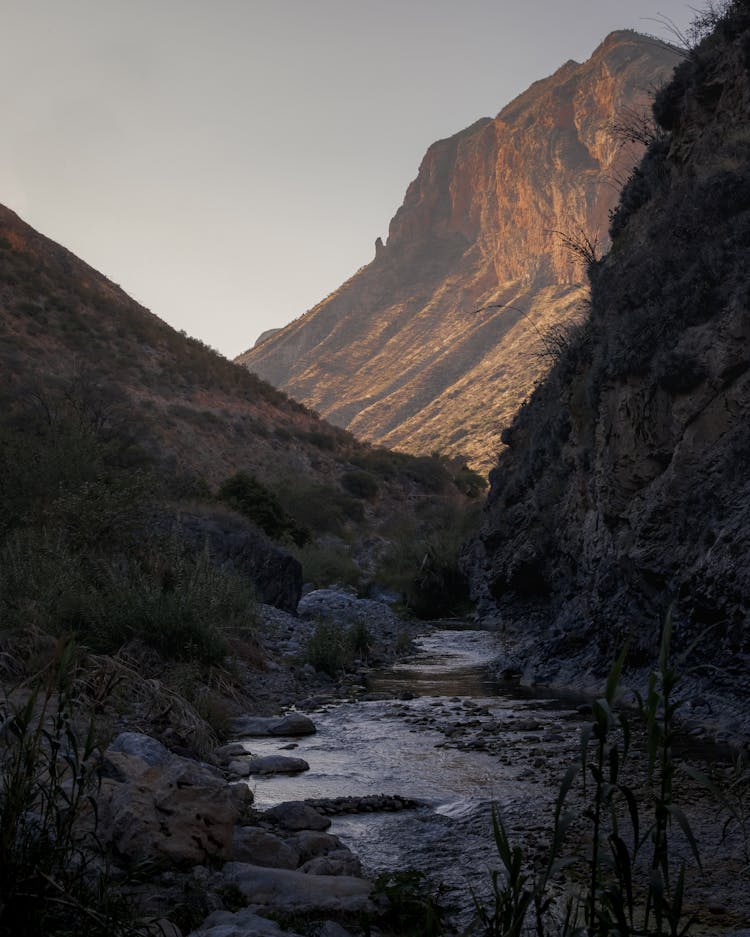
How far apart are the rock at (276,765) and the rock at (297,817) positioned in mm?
1510

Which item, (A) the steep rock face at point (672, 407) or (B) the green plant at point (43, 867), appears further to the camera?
(A) the steep rock face at point (672, 407)

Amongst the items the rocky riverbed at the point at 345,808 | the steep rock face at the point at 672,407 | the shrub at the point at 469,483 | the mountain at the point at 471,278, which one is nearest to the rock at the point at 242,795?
the rocky riverbed at the point at 345,808

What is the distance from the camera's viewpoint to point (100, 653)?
978cm

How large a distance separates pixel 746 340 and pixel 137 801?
8536 millimetres

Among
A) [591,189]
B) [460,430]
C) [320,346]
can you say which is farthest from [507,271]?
[460,430]

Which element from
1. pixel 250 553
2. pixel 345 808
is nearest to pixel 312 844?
pixel 345 808

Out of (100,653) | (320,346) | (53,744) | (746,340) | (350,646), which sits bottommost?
(350,646)

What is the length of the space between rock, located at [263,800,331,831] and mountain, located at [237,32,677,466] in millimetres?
73041

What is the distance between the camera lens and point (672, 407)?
11.5 m

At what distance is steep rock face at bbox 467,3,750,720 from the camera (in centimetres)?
964

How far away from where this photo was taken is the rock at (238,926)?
328 centimetres

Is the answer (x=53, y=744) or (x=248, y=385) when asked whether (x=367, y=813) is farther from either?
(x=248, y=385)

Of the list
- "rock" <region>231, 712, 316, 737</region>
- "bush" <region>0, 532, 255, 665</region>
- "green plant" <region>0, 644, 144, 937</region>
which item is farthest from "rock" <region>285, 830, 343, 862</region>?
"bush" <region>0, 532, 255, 665</region>

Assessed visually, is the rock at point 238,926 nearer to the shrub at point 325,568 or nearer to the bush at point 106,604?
the bush at point 106,604
